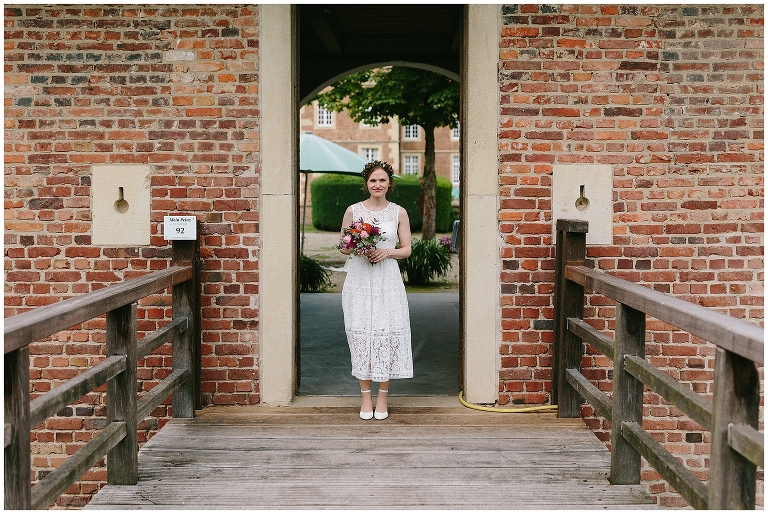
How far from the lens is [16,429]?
8.49 feet

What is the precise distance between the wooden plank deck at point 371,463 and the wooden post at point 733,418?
80 cm

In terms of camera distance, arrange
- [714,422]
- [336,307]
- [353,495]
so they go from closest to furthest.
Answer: [714,422] → [353,495] → [336,307]

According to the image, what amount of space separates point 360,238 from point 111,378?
1.65 metres

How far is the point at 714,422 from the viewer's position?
2.67m

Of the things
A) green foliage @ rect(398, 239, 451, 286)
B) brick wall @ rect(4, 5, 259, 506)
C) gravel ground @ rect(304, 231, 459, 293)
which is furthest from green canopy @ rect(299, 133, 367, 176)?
brick wall @ rect(4, 5, 259, 506)

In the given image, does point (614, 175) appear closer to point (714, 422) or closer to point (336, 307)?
point (714, 422)

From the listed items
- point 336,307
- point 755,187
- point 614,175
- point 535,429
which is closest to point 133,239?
point 535,429

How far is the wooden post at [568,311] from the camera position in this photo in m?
4.63

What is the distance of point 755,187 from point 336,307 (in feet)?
19.9

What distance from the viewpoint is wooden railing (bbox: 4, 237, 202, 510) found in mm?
2600

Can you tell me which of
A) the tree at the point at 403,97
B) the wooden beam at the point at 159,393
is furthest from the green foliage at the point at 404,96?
the wooden beam at the point at 159,393

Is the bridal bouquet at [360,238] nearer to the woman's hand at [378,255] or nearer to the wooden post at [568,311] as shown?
the woman's hand at [378,255]

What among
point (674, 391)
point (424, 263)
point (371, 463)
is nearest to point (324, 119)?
point (424, 263)

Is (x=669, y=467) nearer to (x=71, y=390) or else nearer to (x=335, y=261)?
(x=71, y=390)
